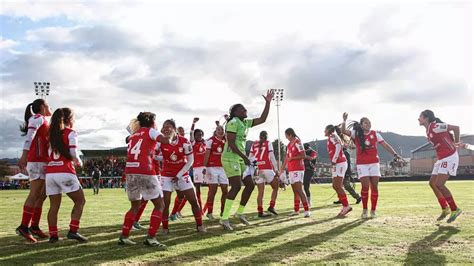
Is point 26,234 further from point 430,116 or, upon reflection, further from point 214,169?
point 430,116

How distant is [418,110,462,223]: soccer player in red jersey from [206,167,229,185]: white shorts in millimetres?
5142

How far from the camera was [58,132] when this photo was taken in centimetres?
791

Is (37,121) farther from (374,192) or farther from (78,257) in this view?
(374,192)

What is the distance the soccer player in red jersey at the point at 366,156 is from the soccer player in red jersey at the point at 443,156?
3.44 feet

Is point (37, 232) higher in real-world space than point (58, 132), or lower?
lower

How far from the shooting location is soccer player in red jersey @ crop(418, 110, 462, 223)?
10523 mm

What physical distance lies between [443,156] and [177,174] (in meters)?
6.32

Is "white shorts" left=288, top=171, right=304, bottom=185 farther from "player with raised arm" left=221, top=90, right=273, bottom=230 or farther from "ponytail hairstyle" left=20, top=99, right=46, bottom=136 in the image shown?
"ponytail hairstyle" left=20, top=99, right=46, bottom=136

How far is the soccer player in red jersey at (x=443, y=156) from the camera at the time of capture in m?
10.5

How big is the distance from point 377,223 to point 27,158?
292 inches

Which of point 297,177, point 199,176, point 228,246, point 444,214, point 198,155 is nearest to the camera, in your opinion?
point 228,246

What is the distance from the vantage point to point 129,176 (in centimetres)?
753

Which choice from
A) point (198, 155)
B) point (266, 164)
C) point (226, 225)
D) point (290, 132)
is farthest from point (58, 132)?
point (290, 132)

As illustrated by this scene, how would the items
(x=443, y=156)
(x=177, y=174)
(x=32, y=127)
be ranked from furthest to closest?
(x=443, y=156) → (x=177, y=174) → (x=32, y=127)
